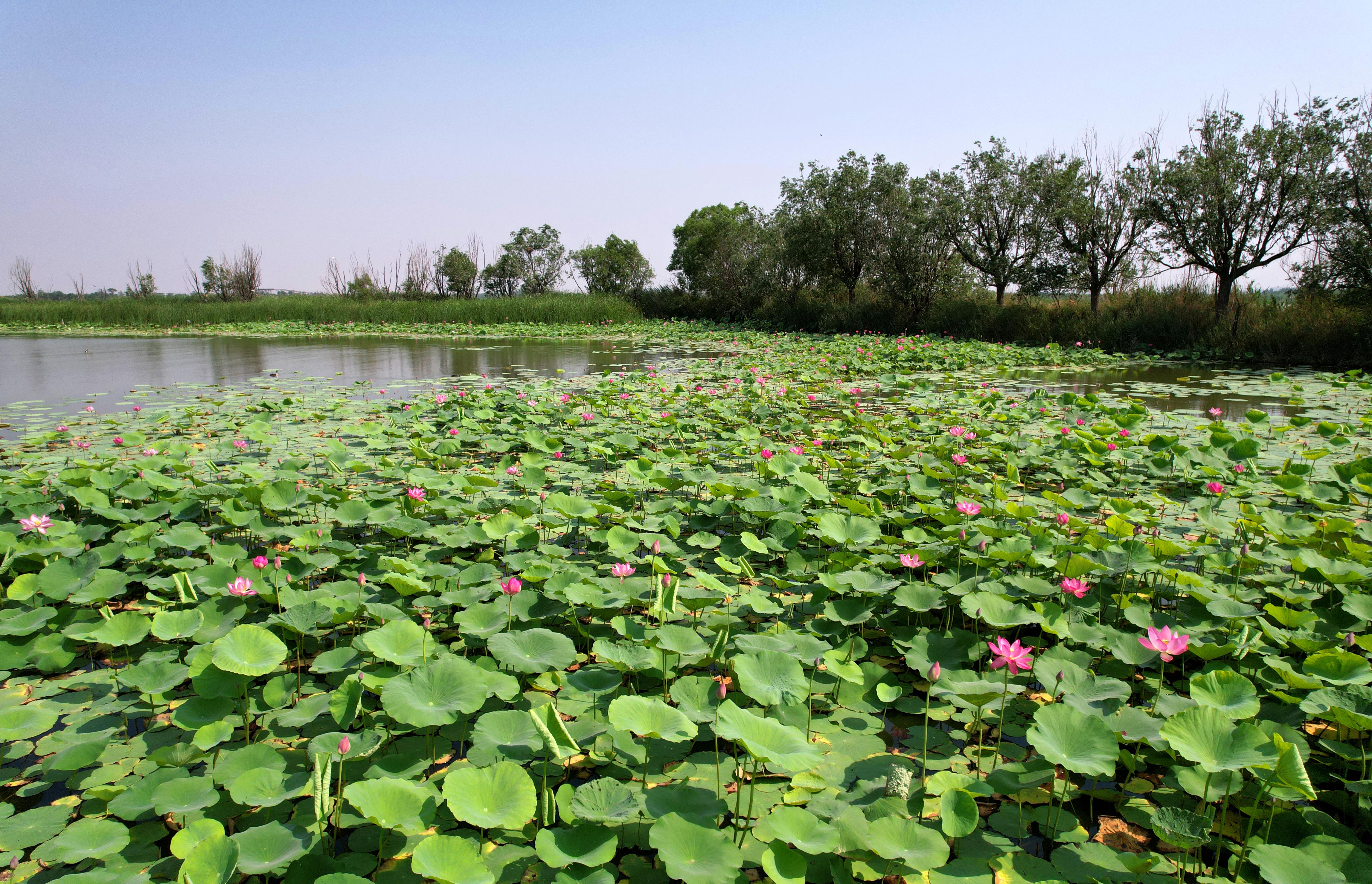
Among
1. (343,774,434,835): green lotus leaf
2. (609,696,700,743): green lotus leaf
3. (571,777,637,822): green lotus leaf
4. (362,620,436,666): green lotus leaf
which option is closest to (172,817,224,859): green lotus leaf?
(343,774,434,835): green lotus leaf

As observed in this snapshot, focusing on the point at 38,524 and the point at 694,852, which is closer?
the point at 694,852

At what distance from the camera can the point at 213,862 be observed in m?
1.09

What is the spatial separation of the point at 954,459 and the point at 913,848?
8.74 feet

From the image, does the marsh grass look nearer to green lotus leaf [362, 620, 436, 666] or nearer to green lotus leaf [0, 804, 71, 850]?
green lotus leaf [362, 620, 436, 666]

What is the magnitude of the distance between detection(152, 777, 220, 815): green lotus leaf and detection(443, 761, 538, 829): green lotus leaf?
48 centimetres

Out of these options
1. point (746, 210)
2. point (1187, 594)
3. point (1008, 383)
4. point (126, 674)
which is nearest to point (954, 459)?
point (1187, 594)

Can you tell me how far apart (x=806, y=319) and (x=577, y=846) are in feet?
67.0

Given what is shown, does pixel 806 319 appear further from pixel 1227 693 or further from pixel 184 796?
pixel 184 796

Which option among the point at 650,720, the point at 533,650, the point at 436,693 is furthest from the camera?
the point at 533,650

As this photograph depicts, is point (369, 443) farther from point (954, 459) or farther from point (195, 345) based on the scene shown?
point (195, 345)

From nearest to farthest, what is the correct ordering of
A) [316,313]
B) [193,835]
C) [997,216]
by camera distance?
[193,835]
[997,216]
[316,313]

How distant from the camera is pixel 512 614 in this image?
6.72 feet

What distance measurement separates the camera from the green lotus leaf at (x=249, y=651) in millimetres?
1538

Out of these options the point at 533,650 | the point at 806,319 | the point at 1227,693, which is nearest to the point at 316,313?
the point at 806,319
